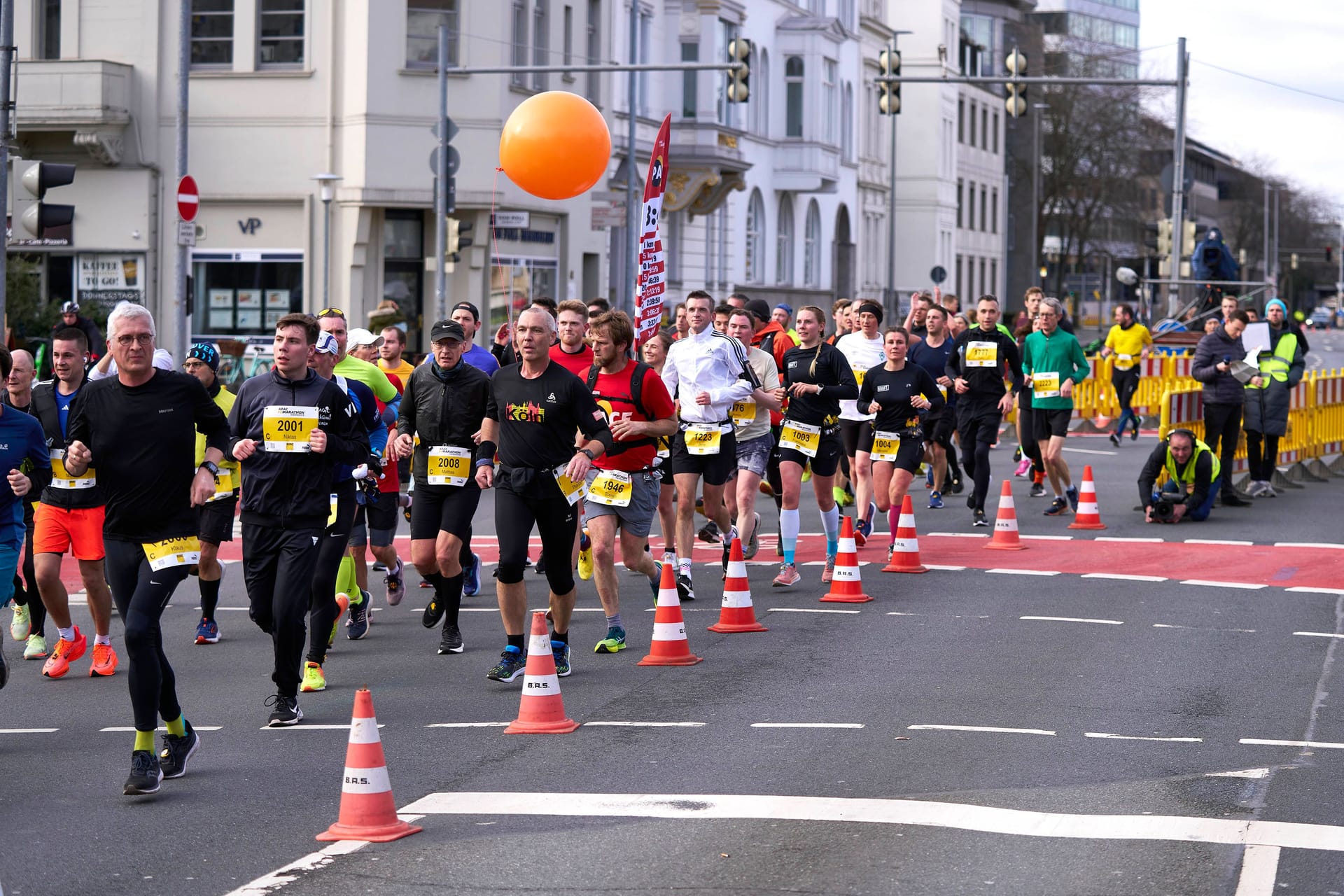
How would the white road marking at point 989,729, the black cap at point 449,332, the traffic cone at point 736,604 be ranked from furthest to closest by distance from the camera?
the traffic cone at point 736,604 < the black cap at point 449,332 < the white road marking at point 989,729

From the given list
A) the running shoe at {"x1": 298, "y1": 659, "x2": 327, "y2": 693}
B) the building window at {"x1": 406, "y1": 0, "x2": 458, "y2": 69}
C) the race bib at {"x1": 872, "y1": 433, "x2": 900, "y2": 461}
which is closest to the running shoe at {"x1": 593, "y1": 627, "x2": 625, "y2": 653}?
the running shoe at {"x1": 298, "y1": 659, "x2": 327, "y2": 693}

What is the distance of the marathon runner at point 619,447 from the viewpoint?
1079 centimetres

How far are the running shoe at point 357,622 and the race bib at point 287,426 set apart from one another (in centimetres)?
280

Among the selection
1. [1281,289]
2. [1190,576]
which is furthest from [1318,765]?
[1281,289]

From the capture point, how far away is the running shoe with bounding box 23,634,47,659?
1116cm

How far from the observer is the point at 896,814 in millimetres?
7008

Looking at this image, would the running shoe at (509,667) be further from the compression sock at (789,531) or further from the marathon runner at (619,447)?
the compression sock at (789,531)

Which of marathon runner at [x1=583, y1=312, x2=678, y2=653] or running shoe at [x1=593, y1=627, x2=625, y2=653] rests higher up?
marathon runner at [x1=583, y1=312, x2=678, y2=653]

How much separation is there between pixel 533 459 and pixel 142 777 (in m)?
2.93

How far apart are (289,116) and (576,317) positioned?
2337cm

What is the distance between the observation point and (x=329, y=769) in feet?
26.0

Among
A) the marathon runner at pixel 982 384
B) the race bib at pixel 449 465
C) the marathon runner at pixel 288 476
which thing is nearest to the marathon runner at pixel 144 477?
the marathon runner at pixel 288 476

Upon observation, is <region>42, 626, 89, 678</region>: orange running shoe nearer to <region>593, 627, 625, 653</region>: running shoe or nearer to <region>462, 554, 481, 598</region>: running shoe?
<region>593, 627, 625, 653</region>: running shoe

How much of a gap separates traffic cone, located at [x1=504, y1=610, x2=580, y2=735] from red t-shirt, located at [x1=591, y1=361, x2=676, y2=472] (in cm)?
243
